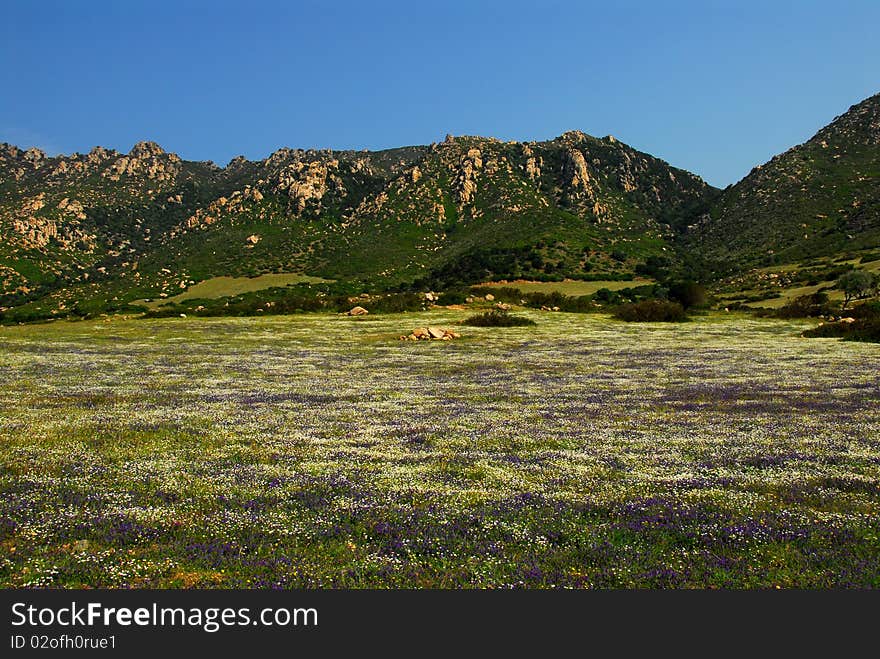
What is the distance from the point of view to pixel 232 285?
136625 mm

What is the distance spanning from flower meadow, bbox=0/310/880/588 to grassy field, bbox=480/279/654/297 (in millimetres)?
88424

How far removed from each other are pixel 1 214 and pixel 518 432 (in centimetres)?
24447

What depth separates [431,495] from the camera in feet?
30.6

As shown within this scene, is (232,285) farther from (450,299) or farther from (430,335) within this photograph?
(430,335)

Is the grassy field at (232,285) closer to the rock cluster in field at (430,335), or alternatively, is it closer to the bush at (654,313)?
the rock cluster in field at (430,335)

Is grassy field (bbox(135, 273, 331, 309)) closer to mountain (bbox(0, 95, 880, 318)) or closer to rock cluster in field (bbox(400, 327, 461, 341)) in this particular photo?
mountain (bbox(0, 95, 880, 318))

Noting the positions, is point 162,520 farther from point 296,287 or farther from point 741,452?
point 296,287

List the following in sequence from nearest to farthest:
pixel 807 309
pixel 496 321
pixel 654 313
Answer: pixel 496 321, pixel 807 309, pixel 654 313

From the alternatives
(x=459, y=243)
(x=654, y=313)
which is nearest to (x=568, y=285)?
(x=654, y=313)

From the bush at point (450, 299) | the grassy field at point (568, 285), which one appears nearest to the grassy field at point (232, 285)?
the grassy field at point (568, 285)

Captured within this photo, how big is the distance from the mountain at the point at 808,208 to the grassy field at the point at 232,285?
121 meters

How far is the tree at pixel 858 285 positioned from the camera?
69000 millimetres

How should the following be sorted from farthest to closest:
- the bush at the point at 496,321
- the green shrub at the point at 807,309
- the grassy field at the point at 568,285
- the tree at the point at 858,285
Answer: the grassy field at the point at 568,285 → the tree at the point at 858,285 → the green shrub at the point at 807,309 → the bush at the point at 496,321

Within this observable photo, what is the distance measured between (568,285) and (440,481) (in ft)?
381
